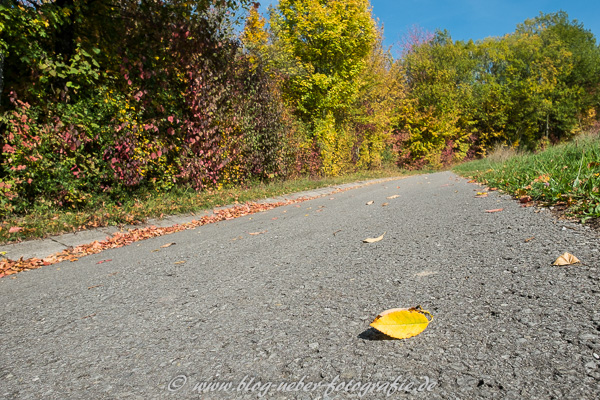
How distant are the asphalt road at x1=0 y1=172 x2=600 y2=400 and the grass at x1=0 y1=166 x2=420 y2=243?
1.74 m

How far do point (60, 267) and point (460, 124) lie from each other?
35911 mm

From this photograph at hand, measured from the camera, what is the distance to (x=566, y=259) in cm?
196

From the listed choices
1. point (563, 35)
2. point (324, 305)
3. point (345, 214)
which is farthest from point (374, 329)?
point (563, 35)

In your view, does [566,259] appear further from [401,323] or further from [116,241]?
[116,241]

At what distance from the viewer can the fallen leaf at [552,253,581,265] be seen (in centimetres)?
193

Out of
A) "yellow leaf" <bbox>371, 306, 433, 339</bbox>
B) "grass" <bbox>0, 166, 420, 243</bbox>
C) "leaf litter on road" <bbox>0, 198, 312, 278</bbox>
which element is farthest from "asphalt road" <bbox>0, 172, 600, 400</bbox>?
"grass" <bbox>0, 166, 420, 243</bbox>

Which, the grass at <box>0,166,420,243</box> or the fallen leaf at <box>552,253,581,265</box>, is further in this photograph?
the grass at <box>0,166,420,243</box>

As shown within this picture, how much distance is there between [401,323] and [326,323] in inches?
14.1

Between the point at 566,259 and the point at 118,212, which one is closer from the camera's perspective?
the point at 566,259

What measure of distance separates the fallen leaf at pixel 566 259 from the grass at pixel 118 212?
5447 mm

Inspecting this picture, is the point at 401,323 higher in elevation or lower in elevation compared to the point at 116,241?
higher

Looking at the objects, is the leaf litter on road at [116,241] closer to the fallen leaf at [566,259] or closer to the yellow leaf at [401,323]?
the yellow leaf at [401,323]

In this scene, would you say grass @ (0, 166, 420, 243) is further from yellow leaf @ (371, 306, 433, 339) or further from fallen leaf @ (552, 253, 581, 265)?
fallen leaf @ (552, 253, 581, 265)

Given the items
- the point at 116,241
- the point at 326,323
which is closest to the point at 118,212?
the point at 116,241
